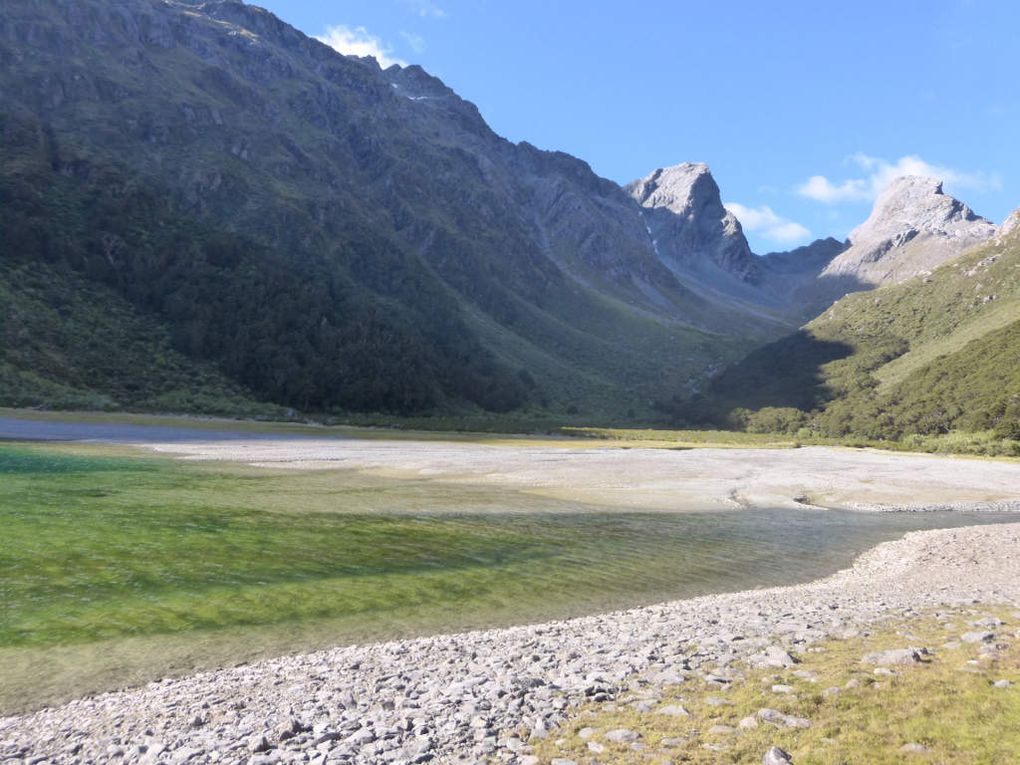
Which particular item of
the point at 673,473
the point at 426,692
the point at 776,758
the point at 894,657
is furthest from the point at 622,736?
the point at 673,473

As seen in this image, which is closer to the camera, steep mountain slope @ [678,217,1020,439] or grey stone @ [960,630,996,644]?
grey stone @ [960,630,996,644]

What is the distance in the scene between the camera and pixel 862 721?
26.2 ft

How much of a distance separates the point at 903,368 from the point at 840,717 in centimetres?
14871

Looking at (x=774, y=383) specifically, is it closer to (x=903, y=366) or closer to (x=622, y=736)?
(x=903, y=366)

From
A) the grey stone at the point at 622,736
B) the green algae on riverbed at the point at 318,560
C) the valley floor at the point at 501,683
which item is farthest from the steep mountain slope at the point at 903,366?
the grey stone at the point at 622,736

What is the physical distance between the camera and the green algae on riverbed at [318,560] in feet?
45.0

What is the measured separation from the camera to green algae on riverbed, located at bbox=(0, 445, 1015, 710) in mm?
13719

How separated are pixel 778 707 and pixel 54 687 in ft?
37.6

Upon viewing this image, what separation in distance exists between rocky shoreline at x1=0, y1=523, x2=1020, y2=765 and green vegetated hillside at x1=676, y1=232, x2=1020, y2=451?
289 ft

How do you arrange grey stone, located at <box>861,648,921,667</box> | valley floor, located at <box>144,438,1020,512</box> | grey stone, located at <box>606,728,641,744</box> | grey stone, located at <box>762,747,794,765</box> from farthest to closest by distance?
valley floor, located at <box>144,438,1020,512</box> < grey stone, located at <box>861,648,921,667</box> < grey stone, located at <box>606,728,641,744</box> < grey stone, located at <box>762,747,794,765</box>

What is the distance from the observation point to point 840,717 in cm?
815

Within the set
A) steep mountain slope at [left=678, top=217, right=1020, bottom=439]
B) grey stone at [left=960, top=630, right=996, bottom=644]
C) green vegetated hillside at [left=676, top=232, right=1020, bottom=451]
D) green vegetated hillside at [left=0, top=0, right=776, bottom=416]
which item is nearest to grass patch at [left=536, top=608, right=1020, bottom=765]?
grey stone at [left=960, top=630, right=996, bottom=644]

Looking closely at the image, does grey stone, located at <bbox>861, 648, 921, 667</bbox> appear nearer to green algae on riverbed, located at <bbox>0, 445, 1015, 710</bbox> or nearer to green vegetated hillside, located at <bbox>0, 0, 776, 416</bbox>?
green algae on riverbed, located at <bbox>0, 445, 1015, 710</bbox>

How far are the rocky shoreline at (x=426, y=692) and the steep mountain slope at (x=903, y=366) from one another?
296 feet
